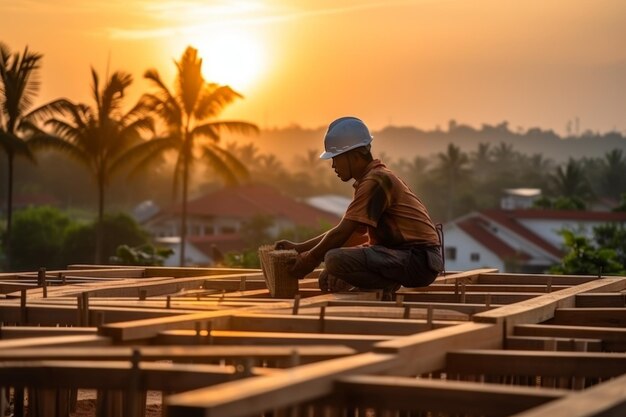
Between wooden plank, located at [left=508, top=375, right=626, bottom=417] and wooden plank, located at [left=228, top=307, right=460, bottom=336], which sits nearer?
wooden plank, located at [left=508, top=375, right=626, bottom=417]

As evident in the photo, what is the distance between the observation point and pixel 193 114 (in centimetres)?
6550

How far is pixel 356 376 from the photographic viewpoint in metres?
4.99

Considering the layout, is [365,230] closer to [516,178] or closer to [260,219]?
[260,219]

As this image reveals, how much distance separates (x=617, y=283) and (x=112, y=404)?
552 centimetres

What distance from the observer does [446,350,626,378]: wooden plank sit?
19.4 ft

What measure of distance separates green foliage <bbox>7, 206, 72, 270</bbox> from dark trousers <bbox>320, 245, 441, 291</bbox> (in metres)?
78.9

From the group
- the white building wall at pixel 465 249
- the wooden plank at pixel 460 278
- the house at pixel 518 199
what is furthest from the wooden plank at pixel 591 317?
the house at pixel 518 199

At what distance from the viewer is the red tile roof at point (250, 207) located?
404 ft

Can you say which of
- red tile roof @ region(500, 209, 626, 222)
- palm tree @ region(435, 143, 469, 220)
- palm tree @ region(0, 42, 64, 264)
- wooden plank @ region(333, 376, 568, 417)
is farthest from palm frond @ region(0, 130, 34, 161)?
palm tree @ region(435, 143, 469, 220)

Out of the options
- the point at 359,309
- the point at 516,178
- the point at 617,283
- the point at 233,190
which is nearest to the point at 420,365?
the point at 359,309

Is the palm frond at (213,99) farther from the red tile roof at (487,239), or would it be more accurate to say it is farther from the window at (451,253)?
the window at (451,253)

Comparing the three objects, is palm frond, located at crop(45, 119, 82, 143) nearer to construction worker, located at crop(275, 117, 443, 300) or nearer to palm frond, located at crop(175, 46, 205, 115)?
palm frond, located at crop(175, 46, 205, 115)

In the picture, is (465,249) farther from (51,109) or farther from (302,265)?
(302,265)

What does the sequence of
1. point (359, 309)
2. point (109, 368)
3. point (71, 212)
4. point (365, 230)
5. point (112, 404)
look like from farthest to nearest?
point (71, 212) → point (365, 230) → point (359, 309) → point (112, 404) → point (109, 368)
